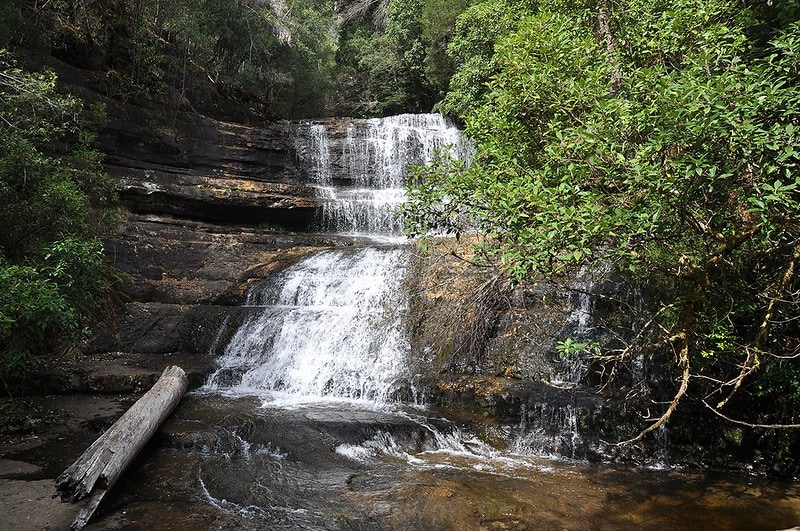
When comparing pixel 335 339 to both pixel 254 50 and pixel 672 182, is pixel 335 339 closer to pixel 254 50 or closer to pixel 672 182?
pixel 672 182

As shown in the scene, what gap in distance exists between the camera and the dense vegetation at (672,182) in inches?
163

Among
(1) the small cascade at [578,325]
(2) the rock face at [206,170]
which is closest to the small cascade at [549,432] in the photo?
(1) the small cascade at [578,325]

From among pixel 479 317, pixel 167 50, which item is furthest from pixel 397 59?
pixel 479 317

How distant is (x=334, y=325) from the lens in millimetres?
9922

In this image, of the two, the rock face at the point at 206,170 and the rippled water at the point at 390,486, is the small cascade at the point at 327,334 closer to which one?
the rippled water at the point at 390,486

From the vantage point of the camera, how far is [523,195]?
496 centimetres

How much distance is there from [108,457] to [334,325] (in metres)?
5.32

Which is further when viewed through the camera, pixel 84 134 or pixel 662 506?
pixel 84 134

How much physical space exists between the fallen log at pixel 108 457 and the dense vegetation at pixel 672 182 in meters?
4.00

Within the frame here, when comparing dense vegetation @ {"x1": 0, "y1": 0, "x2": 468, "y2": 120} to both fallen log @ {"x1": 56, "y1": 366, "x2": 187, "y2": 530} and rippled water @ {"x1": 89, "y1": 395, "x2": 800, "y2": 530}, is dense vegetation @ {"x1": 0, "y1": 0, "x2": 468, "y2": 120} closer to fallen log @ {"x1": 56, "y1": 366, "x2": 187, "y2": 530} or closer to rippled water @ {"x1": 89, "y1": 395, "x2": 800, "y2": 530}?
fallen log @ {"x1": 56, "y1": 366, "x2": 187, "y2": 530}

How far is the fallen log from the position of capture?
4.55 meters

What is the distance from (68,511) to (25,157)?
5404 mm

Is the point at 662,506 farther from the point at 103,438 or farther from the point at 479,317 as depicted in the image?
the point at 103,438

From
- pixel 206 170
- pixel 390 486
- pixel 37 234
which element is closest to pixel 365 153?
pixel 206 170
